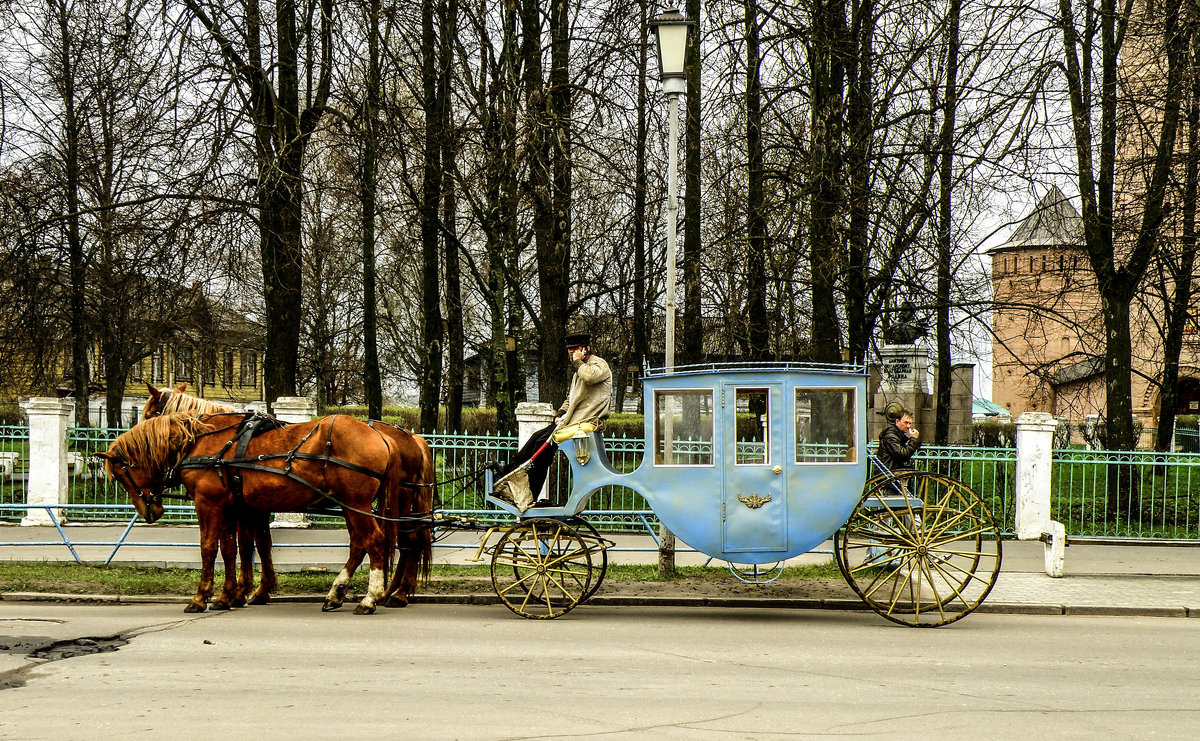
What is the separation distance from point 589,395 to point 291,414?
291 inches

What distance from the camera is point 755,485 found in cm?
980

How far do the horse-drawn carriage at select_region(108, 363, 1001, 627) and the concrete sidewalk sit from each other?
133cm

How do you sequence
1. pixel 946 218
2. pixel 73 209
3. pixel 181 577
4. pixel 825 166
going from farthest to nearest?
pixel 73 209
pixel 946 218
pixel 825 166
pixel 181 577

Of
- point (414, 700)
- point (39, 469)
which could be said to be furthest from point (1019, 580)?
point (39, 469)

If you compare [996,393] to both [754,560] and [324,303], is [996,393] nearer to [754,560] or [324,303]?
[324,303]

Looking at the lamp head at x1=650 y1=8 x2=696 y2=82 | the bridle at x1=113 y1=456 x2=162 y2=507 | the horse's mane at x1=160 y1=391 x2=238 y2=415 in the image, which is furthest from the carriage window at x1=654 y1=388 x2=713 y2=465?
the bridle at x1=113 y1=456 x2=162 y2=507

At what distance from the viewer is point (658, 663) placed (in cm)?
789

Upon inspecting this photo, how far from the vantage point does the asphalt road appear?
6.05 meters

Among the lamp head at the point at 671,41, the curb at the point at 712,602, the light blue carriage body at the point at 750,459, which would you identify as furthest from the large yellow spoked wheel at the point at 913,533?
the lamp head at the point at 671,41

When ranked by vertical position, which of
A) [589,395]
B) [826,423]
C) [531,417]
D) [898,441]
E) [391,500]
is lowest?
[391,500]

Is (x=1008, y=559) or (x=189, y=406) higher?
(x=189, y=406)

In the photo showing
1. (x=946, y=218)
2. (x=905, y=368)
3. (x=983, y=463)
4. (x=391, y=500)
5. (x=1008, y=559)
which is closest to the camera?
(x=391, y=500)

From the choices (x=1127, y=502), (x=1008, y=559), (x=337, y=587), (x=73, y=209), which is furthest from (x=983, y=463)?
(x=73, y=209)

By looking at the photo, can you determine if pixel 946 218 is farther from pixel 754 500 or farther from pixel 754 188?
pixel 754 500
